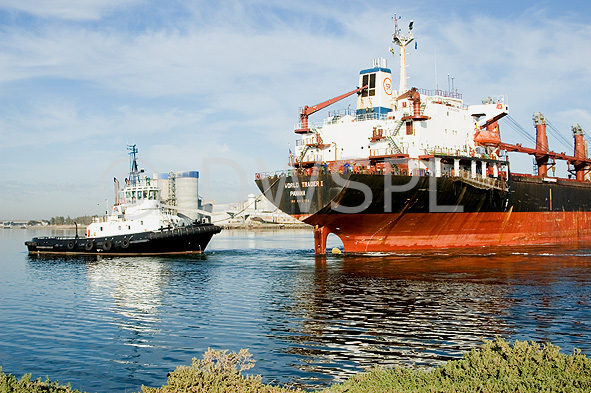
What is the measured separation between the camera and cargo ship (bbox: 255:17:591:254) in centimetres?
3059

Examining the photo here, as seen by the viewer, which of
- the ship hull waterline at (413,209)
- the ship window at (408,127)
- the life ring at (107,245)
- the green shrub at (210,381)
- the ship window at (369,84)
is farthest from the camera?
the life ring at (107,245)

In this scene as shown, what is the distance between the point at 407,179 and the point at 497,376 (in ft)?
76.8

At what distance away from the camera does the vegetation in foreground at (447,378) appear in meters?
7.14

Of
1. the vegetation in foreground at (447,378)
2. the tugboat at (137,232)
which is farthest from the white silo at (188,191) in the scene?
the vegetation in foreground at (447,378)

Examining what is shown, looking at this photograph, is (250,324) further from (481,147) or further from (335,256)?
(481,147)

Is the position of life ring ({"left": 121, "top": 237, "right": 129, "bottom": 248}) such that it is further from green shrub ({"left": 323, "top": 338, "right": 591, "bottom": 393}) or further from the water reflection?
green shrub ({"left": 323, "top": 338, "right": 591, "bottom": 393})

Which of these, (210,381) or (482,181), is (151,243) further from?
(210,381)

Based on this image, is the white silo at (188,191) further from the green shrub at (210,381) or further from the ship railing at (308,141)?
the green shrub at (210,381)

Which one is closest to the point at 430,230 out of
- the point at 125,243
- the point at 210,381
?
the point at 125,243

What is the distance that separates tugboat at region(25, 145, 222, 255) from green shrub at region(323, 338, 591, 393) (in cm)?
3243

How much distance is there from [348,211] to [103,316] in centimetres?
1618

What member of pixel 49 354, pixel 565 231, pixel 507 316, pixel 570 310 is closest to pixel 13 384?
pixel 49 354

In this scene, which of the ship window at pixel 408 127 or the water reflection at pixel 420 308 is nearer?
the water reflection at pixel 420 308

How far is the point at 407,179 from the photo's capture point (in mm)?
30750
